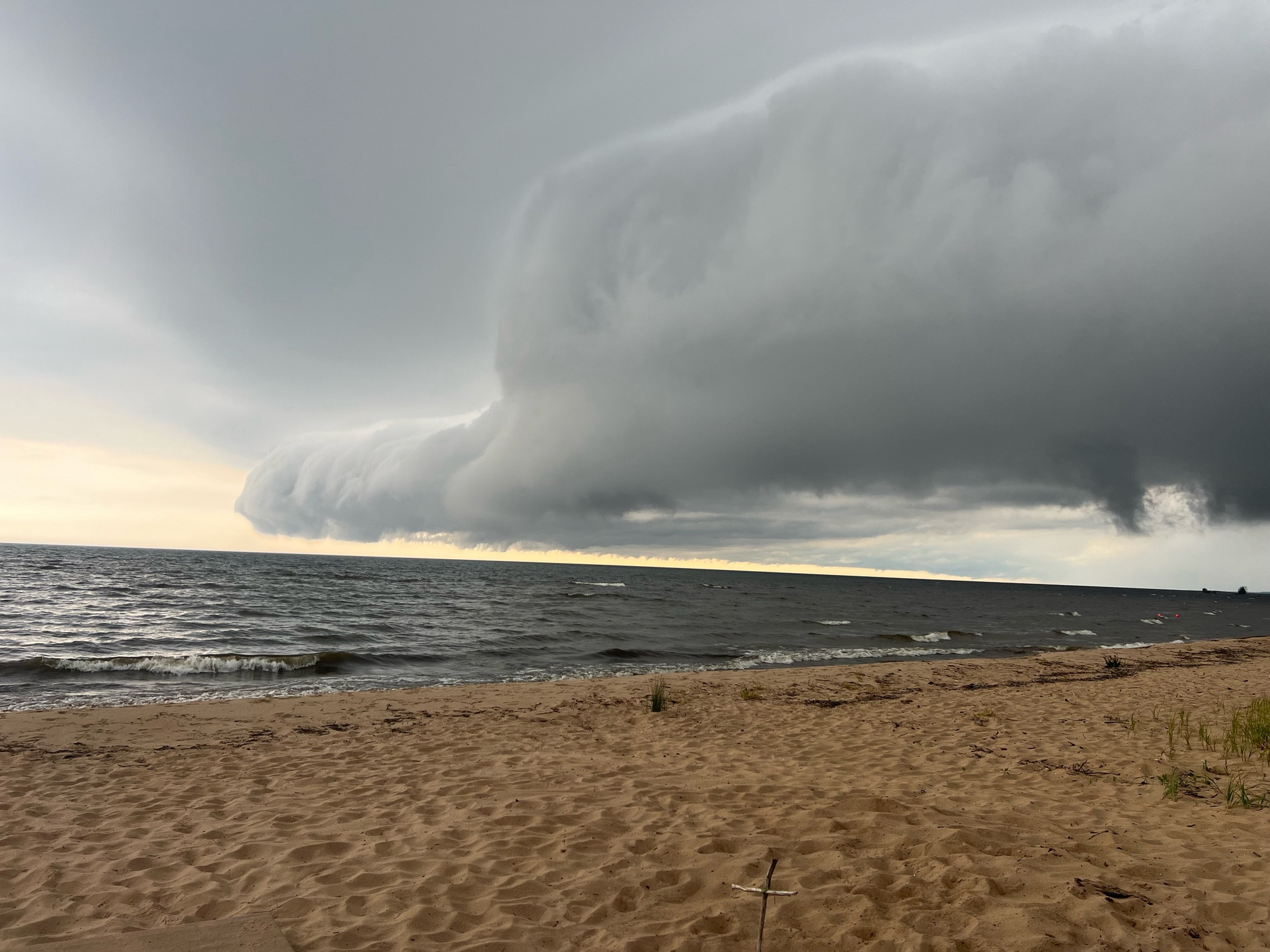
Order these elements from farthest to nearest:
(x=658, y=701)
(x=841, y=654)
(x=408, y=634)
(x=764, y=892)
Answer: (x=408, y=634)
(x=841, y=654)
(x=658, y=701)
(x=764, y=892)

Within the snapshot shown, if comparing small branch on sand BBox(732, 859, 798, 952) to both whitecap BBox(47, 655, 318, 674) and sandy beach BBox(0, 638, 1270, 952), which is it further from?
whitecap BBox(47, 655, 318, 674)

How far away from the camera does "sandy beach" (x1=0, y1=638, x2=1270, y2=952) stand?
15.9 feet

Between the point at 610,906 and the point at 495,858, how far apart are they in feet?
4.77

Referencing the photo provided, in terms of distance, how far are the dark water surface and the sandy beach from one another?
7.20m

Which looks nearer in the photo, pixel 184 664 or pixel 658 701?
pixel 658 701

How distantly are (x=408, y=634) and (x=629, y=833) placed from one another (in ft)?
88.3

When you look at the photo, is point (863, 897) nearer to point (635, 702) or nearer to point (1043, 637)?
point (635, 702)

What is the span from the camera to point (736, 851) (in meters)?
6.06

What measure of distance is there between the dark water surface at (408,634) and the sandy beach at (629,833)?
23.6ft

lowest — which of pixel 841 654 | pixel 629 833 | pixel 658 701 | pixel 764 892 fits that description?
pixel 841 654

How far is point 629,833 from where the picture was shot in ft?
21.9

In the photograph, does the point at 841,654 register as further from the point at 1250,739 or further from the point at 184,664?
the point at 184,664

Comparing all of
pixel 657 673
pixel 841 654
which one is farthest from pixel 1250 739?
pixel 841 654

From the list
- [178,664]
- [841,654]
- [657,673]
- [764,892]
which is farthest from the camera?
[841,654]
